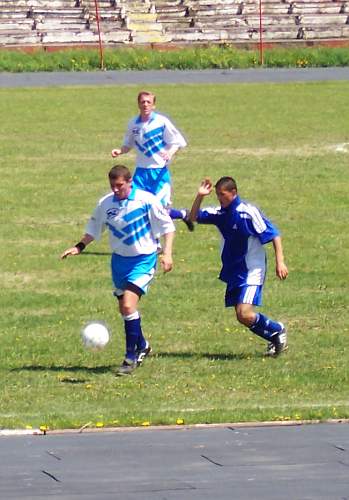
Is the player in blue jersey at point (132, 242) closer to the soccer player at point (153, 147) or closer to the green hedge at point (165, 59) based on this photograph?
the soccer player at point (153, 147)

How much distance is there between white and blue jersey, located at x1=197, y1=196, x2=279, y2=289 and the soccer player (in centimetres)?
507

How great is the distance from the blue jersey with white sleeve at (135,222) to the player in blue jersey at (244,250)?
0.37 metres

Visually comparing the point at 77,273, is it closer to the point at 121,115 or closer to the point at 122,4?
the point at 121,115

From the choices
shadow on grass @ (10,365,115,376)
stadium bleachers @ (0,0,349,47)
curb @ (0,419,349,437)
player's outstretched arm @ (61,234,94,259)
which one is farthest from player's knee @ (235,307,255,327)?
stadium bleachers @ (0,0,349,47)

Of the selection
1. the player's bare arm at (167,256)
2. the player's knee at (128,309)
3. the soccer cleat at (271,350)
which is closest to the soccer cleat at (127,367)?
the player's knee at (128,309)

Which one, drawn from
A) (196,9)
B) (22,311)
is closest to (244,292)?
(22,311)

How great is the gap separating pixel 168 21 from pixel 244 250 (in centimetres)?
3952

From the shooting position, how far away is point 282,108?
105 feet

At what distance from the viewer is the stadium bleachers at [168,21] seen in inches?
1896

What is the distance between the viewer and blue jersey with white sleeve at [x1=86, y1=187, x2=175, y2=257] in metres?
11.5

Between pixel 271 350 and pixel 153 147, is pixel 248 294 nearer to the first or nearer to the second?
pixel 271 350

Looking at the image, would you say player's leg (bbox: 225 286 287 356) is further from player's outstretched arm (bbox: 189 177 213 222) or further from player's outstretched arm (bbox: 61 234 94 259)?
player's outstretched arm (bbox: 61 234 94 259)

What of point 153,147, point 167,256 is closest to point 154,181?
point 153,147

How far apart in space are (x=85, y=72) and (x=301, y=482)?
3410cm
